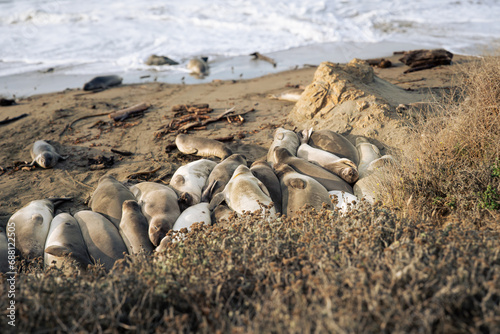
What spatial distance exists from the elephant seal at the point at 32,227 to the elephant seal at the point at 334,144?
14.5ft

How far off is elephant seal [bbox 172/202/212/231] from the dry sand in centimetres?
158

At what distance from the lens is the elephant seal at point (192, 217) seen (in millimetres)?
5195

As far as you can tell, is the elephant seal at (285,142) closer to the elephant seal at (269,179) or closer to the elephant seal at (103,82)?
the elephant seal at (269,179)

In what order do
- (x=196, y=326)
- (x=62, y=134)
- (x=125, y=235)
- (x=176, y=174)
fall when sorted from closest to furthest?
(x=196, y=326)
(x=125, y=235)
(x=176, y=174)
(x=62, y=134)

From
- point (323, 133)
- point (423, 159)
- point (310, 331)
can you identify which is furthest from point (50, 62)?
point (310, 331)

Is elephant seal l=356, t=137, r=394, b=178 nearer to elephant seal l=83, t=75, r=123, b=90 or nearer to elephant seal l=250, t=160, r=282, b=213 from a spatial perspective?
elephant seal l=250, t=160, r=282, b=213

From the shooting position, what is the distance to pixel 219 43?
17.0 m

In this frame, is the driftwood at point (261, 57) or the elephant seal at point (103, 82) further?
the driftwood at point (261, 57)

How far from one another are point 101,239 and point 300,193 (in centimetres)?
264

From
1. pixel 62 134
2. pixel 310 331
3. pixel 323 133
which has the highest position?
pixel 310 331

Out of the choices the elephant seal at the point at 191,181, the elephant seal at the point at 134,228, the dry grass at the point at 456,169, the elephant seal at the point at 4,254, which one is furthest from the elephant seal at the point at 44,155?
the dry grass at the point at 456,169

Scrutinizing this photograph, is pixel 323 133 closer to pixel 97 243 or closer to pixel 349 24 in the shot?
pixel 97 243

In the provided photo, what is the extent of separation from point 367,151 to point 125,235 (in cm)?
405

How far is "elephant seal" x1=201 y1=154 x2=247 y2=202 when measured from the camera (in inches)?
236
